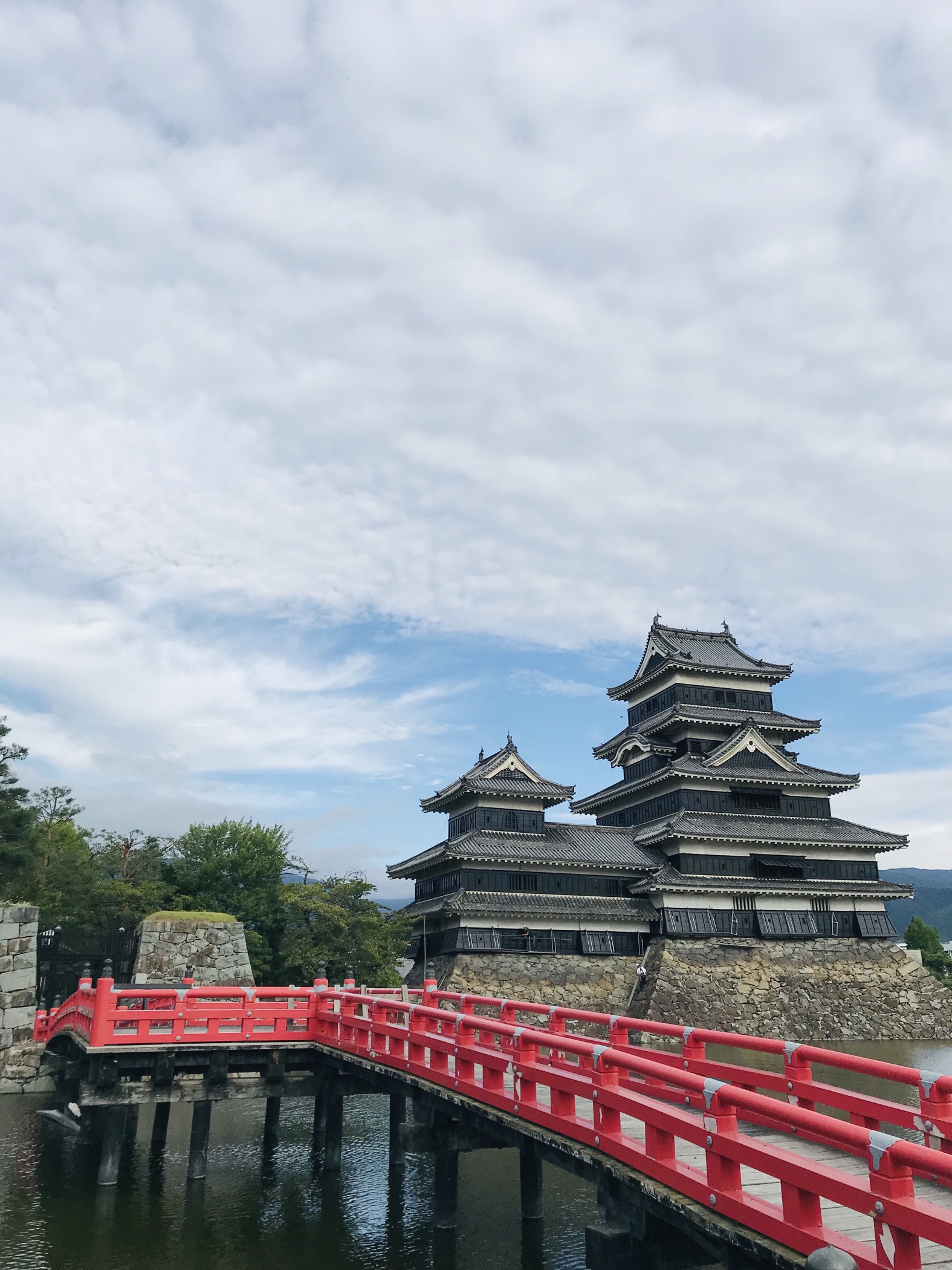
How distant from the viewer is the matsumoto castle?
42375mm

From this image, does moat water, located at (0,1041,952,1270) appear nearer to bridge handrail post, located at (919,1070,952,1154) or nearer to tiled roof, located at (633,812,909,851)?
bridge handrail post, located at (919,1070,952,1154)

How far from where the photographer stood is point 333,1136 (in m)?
18.2

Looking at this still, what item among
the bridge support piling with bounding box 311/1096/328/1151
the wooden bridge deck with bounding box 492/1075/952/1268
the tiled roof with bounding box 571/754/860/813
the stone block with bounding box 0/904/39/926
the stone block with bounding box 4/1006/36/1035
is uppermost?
the tiled roof with bounding box 571/754/860/813

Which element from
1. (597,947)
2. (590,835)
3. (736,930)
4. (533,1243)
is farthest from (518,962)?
(533,1243)

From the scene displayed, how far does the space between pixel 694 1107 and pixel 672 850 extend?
36047 mm

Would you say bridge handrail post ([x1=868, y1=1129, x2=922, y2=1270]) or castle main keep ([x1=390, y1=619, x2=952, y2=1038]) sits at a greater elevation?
castle main keep ([x1=390, y1=619, x2=952, y2=1038])

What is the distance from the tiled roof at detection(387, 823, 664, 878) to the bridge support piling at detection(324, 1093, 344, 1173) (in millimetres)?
22683

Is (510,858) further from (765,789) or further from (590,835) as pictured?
(765,789)

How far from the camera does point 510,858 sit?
41875 millimetres

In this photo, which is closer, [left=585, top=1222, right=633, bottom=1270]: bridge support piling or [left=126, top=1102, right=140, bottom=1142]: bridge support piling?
[left=585, top=1222, right=633, bottom=1270]: bridge support piling

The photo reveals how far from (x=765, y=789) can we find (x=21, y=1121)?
124 ft

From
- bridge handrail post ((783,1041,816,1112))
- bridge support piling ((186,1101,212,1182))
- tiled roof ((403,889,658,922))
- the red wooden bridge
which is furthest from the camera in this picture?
tiled roof ((403,889,658,922))

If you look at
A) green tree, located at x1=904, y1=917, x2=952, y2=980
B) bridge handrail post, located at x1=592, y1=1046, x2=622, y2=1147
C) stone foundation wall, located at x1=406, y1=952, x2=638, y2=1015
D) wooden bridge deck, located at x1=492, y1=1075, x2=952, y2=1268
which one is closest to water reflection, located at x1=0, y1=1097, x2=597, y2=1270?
wooden bridge deck, located at x1=492, y1=1075, x2=952, y2=1268

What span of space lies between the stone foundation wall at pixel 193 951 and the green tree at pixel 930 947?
142 feet
